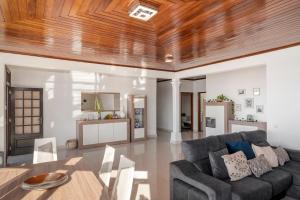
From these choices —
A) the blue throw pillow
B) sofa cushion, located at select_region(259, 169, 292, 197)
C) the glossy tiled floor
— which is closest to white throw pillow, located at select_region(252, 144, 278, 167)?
the blue throw pillow

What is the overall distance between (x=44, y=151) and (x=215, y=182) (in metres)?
2.37

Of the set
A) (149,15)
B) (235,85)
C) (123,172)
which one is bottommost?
(123,172)

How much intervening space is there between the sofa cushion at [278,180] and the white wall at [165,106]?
21.0 ft

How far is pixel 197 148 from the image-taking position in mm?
2641

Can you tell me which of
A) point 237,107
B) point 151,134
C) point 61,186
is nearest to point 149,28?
point 61,186

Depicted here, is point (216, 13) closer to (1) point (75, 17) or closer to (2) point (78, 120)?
(1) point (75, 17)

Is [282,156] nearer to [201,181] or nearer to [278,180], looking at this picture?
[278,180]

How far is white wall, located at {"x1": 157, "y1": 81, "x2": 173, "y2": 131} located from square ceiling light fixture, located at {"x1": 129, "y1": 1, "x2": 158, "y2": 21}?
6817 mm

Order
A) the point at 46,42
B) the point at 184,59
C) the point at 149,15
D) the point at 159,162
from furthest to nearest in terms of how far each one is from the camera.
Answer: the point at 184,59 < the point at 159,162 < the point at 46,42 < the point at 149,15

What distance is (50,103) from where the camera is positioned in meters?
5.67

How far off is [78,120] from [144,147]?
7.63ft

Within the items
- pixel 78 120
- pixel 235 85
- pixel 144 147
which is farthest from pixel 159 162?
pixel 235 85

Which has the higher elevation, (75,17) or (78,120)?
(75,17)

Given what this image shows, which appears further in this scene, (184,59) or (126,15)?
(184,59)
